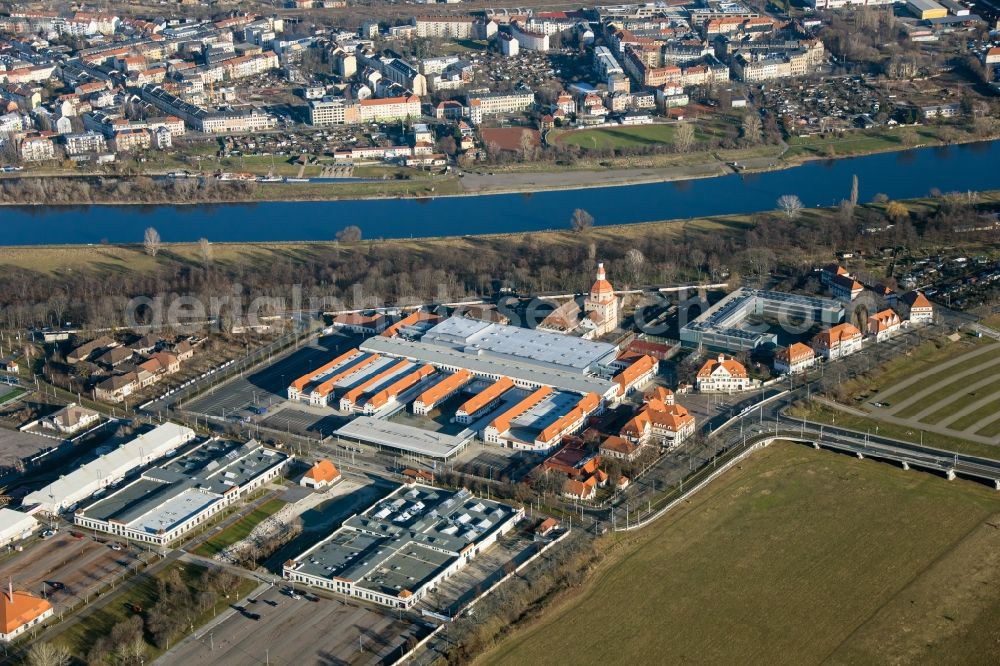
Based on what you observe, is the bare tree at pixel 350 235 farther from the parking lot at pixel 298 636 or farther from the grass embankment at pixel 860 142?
the parking lot at pixel 298 636

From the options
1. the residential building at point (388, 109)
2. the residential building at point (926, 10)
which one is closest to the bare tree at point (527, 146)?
the residential building at point (388, 109)

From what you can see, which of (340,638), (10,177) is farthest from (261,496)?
(10,177)

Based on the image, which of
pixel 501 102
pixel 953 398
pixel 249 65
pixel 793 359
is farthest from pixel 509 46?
pixel 953 398

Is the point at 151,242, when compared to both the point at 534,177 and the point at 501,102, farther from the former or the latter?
the point at 501,102

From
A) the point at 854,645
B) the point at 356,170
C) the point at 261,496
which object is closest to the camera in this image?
the point at 854,645

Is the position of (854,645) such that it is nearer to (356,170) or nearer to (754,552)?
(754,552)

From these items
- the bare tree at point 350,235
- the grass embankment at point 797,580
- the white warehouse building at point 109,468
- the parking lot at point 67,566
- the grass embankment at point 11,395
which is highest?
the bare tree at point 350,235

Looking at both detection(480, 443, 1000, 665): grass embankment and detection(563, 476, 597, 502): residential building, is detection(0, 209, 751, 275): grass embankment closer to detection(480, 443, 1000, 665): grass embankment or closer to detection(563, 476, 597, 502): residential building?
detection(563, 476, 597, 502): residential building

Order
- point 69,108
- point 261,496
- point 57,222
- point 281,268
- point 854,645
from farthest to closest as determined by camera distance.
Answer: point 69,108
point 57,222
point 281,268
point 261,496
point 854,645
